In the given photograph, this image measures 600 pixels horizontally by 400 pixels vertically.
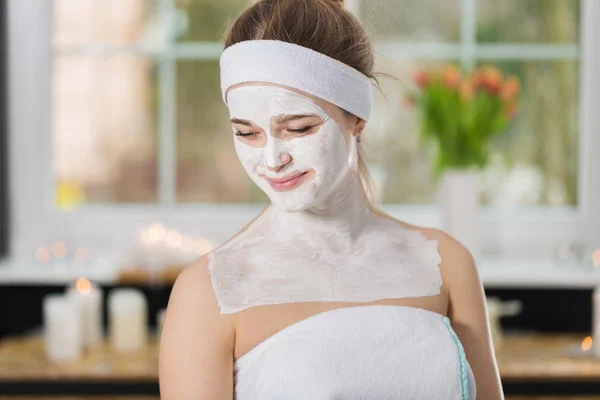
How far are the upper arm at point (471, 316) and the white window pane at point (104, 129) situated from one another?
2.04 meters

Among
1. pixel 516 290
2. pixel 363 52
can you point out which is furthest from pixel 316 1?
pixel 516 290

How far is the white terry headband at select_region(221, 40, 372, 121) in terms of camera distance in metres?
1.02

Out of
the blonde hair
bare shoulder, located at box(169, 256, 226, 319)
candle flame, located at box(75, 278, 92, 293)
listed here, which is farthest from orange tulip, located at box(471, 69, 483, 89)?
bare shoulder, located at box(169, 256, 226, 319)

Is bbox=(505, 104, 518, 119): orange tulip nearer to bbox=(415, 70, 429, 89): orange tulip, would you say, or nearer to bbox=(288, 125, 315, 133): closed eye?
bbox=(415, 70, 429, 89): orange tulip

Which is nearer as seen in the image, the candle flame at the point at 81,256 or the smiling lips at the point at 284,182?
the smiling lips at the point at 284,182

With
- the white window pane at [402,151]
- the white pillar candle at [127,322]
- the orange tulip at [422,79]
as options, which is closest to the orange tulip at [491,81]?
the orange tulip at [422,79]

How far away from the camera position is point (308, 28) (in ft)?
3.46

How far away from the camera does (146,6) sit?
10.1ft

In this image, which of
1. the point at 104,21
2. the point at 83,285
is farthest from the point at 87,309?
the point at 104,21

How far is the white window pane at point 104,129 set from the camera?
308 centimetres

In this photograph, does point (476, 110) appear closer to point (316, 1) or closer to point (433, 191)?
point (433, 191)

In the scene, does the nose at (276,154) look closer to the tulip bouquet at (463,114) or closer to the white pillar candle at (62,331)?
the white pillar candle at (62,331)

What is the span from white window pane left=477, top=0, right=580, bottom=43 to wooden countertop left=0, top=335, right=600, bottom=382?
41.2 inches

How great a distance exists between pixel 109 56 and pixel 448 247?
2.10 meters
